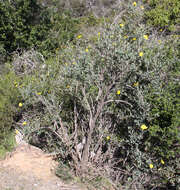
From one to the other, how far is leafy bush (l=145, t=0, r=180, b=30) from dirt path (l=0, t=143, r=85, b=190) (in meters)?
4.80

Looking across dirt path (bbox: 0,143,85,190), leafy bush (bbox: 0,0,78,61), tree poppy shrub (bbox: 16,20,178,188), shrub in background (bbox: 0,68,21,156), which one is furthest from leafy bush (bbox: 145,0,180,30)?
dirt path (bbox: 0,143,85,190)

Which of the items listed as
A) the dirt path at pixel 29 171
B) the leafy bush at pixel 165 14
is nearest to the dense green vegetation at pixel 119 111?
the dirt path at pixel 29 171

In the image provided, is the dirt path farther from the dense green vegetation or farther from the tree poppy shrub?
the tree poppy shrub

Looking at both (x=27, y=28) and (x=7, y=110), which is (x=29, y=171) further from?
(x=27, y=28)

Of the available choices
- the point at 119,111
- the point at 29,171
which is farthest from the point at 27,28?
the point at 119,111

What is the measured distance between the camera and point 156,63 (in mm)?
3139

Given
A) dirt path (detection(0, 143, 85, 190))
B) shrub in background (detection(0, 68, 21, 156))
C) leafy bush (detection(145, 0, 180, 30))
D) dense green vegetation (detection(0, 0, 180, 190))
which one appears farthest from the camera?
leafy bush (detection(145, 0, 180, 30))

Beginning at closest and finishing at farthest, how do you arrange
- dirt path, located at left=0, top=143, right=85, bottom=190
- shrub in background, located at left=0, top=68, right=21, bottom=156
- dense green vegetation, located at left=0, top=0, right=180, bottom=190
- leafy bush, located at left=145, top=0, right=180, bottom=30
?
1. dense green vegetation, located at left=0, top=0, right=180, bottom=190
2. dirt path, located at left=0, top=143, right=85, bottom=190
3. shrub in background, located at left=0, top=68, right=21, bottom=156
4. leafy bush, located at left=145, top=0, right=180, bottom=30

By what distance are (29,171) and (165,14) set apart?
19.0ft

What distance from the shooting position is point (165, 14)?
7066 millimetres

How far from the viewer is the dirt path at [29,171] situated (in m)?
3.31

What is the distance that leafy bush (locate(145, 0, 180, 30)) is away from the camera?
22.5 feet

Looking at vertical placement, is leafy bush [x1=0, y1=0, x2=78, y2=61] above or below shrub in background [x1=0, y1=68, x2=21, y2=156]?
above

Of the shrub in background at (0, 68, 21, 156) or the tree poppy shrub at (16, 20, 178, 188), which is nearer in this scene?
the tree poppy shrub at (16, 20, 178, 188)
